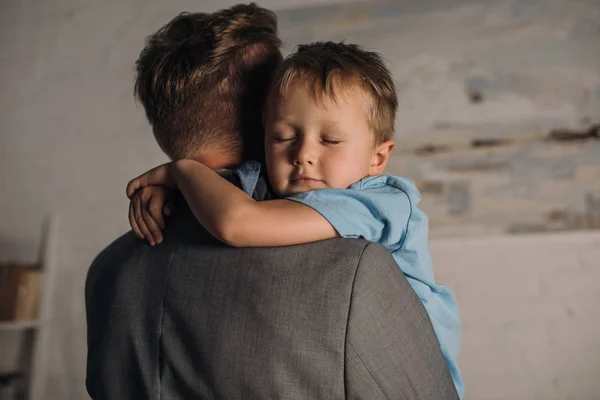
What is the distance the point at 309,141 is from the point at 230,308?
15.5 inches

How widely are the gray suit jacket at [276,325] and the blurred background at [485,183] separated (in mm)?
2408

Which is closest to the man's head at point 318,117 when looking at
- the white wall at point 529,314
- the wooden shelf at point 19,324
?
the white wall at point 529,314

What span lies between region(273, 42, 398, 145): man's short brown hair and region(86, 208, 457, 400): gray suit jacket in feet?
1.13

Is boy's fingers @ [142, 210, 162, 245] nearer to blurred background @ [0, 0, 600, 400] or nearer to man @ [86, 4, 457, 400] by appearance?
man @ [86, 4, 457, 400]

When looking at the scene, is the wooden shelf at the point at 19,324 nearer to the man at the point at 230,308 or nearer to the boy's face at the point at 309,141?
the man at the point at 230,308

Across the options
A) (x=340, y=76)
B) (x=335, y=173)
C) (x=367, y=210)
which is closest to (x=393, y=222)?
(x=367, y=210)

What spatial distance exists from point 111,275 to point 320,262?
396 millimetres

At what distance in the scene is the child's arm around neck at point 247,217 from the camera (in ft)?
2.75

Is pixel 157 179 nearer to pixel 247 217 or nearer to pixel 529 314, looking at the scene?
pixel 247 217

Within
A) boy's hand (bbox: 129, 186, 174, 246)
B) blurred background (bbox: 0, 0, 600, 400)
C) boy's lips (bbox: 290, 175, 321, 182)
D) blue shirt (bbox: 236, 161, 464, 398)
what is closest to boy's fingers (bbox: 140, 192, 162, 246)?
boy's hand (bbox: 129, 186, 174, 246)

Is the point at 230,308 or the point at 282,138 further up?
the point at 282,138

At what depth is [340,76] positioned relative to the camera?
3.68 feet

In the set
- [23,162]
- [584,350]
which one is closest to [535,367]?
[584,350]

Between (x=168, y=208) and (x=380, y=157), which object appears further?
(x=380, y=157)
